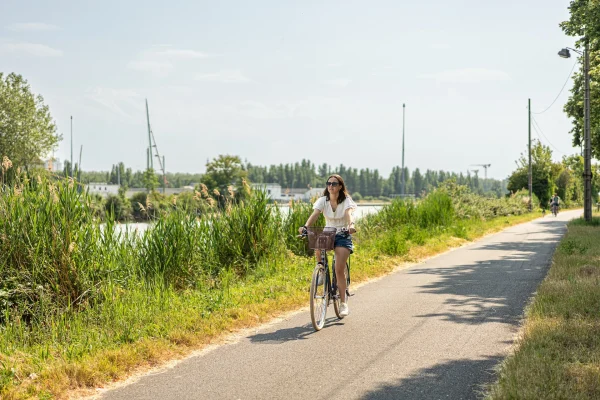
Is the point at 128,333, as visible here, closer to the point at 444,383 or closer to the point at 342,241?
the point at 342,241

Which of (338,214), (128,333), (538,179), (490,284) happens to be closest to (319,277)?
(338,214)

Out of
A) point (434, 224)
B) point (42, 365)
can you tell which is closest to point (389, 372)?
point (42, 365)

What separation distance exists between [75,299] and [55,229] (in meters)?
0.93

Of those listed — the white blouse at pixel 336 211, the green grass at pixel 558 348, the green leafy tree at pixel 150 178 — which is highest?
the green leafy tree at pixel 150 178

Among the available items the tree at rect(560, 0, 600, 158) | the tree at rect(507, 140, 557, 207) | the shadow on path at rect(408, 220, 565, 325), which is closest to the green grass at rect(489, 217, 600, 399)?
the shadow on path at rect(408, 220, 565, 325)

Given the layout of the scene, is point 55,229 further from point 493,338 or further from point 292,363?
point 493,338

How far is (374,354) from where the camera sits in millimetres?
6246

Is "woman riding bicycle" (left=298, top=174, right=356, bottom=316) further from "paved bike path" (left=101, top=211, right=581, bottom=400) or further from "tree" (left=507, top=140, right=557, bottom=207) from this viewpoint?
"tree" (left=507, top=140, right=557, bottom=207)

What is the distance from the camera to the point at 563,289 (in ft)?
29.7

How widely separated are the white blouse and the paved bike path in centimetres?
131

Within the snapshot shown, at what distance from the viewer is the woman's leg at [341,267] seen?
25.5ft

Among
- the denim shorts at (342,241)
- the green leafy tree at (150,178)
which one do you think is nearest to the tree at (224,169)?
the green leafy tree at (150,178)

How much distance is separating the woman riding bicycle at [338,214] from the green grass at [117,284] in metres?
1.31

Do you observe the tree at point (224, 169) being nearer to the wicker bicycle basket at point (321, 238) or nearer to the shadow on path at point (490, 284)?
the shadow on path at point (490, 284)
